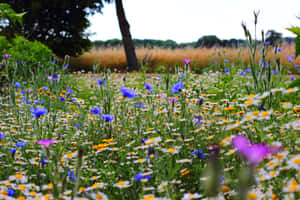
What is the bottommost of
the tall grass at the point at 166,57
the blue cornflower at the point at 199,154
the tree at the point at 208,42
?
the blue cornflower at the point at 199,154

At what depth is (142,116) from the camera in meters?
2.56

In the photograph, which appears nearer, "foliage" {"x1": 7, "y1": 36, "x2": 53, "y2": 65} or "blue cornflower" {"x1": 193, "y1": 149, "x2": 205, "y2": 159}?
"blue cornflower" {"x1": 193, "y1": 149, "x2": 205, "y2": 159}

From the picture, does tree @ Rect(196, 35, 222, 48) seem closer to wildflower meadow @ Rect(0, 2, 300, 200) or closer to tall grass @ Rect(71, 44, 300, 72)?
tall grass @ Rect(71, 44, 300, 72)

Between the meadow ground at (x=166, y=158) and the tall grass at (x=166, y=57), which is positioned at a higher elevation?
the tall grass at (x=166, y=57)

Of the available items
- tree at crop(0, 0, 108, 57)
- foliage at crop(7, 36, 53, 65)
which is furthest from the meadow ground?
tree at crop(0, 0, 108, 57)

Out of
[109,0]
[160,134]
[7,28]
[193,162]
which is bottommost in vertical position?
[193,162]

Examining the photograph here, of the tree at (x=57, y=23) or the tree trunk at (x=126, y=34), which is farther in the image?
the tree at (x=57, y=23)

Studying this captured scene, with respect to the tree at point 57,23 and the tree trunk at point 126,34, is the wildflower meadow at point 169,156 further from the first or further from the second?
the tree at point 57,23

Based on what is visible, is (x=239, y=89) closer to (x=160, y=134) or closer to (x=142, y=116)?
(x=142, y=116)

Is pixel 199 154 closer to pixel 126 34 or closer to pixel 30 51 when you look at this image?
pixel 30 51

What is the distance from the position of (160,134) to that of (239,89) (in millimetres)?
2044

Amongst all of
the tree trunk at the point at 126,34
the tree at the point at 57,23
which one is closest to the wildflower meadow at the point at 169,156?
the tree trunk at the point at 126,34

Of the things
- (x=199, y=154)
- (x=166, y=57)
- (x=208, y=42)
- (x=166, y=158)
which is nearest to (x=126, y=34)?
(x=166, y=57)

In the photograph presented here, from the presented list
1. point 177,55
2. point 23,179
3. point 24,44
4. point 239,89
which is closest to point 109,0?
point 177,55
